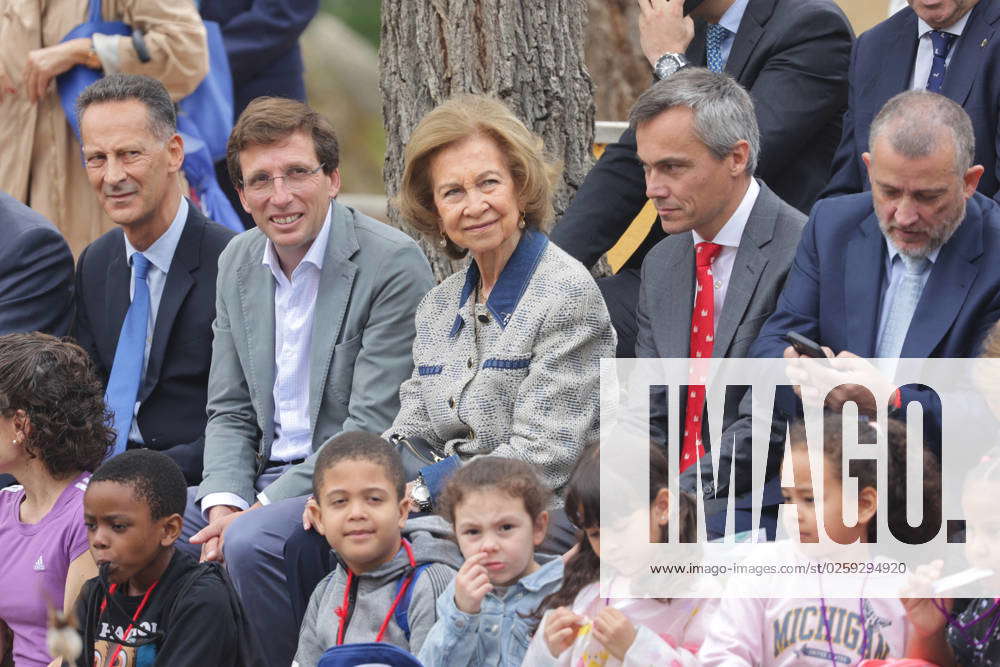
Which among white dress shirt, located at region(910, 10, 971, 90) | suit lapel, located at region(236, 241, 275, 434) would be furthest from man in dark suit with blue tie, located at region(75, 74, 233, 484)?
white dress shirt, located at region(910, 10, 971, 90)

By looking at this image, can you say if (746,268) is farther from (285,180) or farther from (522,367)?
(285,180)

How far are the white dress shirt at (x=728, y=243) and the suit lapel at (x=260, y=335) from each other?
1352mm

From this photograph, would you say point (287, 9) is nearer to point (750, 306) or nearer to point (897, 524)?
point (750, 306)

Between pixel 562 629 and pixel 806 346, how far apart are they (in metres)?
0.96

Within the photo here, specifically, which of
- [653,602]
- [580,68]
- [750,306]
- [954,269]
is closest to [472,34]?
[580,68]

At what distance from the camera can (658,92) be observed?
14.6ft

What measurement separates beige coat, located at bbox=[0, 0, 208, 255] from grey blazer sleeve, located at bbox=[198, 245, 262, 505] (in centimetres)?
179

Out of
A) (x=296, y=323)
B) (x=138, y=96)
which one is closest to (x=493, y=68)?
(x=138, y=96)

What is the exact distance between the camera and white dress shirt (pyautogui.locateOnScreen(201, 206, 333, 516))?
4895mm

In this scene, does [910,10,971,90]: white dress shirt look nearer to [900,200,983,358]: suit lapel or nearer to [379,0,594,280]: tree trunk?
[900,200,983,358]: suit lapel

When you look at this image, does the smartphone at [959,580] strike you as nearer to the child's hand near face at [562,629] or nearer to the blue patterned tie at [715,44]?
the child's hand near face at [562,629]

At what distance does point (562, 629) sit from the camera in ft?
11.5

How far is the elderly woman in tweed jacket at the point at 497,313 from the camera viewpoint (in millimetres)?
4227

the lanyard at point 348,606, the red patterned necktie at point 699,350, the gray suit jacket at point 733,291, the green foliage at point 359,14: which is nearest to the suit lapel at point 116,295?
the lanyard at point 348,606
